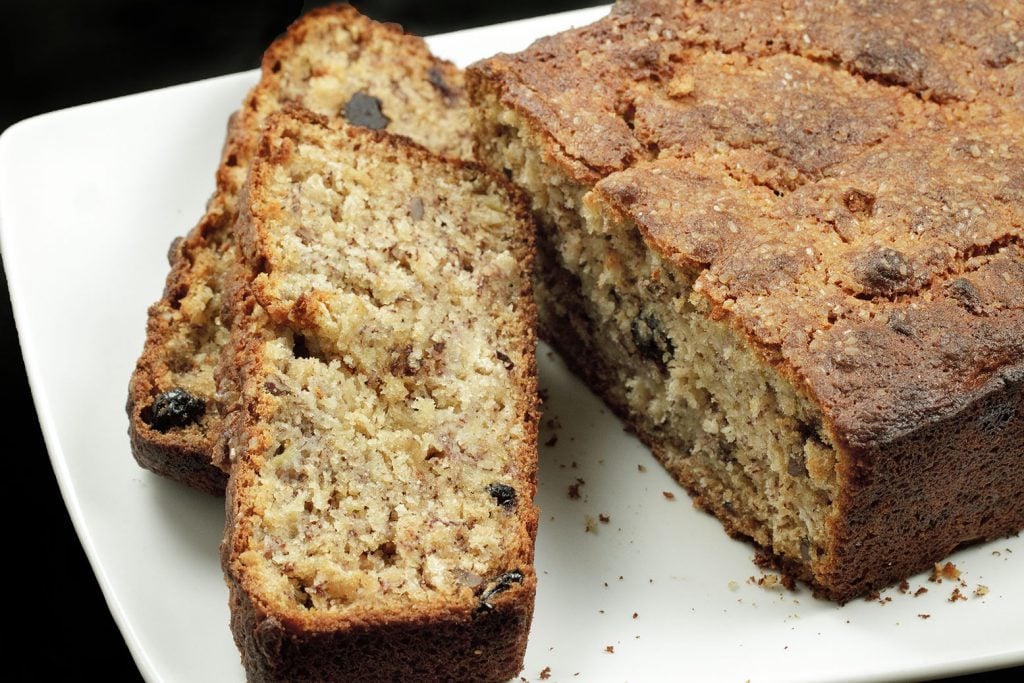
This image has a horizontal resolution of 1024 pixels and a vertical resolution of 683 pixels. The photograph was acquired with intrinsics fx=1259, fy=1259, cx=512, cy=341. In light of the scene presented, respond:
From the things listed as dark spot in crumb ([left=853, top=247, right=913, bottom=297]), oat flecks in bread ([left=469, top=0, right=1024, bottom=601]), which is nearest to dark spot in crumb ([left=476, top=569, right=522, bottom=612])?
oat flecks in bread ([left=469, top=0, right=1024, bottom=601])

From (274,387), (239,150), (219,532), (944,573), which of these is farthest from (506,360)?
(944,573)

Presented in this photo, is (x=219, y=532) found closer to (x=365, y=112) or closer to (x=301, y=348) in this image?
(x=301, y=348)

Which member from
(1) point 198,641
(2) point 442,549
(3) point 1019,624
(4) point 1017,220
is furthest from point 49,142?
(3) point 1019,624

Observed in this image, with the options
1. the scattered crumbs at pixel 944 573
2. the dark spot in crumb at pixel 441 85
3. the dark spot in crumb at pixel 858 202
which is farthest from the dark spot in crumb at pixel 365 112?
the scattered crumbs at pixel 944 573

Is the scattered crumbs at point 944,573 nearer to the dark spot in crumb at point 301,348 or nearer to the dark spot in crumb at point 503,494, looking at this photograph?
the dark spot in crumb at point 503,494

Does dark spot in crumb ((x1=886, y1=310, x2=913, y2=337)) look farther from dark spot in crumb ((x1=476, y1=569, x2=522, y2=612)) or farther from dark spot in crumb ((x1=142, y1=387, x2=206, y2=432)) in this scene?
dark spot in crumb ((x1=142, y1=387, x2=206, y2=432))

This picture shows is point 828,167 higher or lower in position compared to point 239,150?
higher

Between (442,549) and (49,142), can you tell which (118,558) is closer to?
(442,549)
